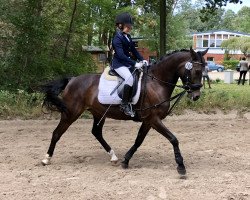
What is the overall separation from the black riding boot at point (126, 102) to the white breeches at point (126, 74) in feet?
0.24

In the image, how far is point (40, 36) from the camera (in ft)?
45.8

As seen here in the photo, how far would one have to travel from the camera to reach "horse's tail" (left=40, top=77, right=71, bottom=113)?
7.72m

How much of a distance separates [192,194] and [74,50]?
11.2 meters

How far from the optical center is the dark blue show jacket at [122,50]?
699 cm

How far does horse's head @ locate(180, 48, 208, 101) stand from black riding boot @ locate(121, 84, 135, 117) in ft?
3.15

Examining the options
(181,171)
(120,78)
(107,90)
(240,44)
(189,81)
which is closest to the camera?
(181,171)

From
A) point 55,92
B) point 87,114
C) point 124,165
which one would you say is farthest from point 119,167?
point 87,114

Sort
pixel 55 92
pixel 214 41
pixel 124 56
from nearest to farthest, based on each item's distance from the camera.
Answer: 1. pixel 124 56
2. pixel 55 92
3. pixel 214 41

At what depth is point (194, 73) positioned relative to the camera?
677cm

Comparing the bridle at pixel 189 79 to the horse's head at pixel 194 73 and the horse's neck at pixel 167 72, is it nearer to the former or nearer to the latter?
the horse's head at pixel 194 73

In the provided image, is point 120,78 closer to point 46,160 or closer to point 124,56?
point 124,56

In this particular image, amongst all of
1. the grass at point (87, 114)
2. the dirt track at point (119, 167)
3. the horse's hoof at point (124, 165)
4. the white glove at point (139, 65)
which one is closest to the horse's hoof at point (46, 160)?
the dirt track at point (119, 167)

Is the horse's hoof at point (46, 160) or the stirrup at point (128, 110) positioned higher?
the stirrup at point (128, 110)

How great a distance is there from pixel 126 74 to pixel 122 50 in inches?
15.8
